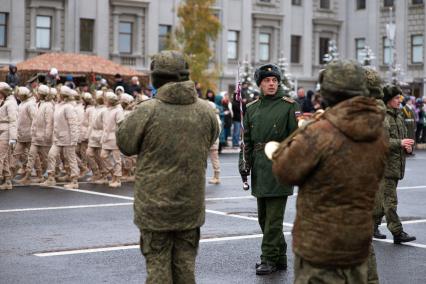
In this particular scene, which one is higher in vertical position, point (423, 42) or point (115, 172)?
point (423, 42)

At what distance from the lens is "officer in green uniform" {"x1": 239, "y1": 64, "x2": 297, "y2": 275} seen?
955 cm

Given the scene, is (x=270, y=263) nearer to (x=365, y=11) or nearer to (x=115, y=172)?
(x=115, y=172)

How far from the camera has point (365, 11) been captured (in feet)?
217

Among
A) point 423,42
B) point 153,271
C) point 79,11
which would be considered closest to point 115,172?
point 153,271

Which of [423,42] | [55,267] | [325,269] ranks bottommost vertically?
[55,267]

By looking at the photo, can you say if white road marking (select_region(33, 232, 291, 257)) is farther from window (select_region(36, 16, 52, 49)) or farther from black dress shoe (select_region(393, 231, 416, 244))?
window (select_region(36, 16, 52, 49))

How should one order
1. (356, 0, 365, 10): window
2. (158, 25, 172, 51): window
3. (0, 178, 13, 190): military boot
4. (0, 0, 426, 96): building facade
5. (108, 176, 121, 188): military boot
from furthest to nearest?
1. (356, 0, 365, 10): window
2. (158, 25, 172, 51): window
3. (0, 0, 426, 96): building facade
4. (108, 176, 121, 188): military boot
5. (0, 178, 13, 190): military boot

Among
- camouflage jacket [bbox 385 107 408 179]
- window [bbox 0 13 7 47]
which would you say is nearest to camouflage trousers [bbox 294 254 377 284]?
camouflage jacket [bbox 385 107 408 179]

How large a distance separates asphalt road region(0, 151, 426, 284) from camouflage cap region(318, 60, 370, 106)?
391cm

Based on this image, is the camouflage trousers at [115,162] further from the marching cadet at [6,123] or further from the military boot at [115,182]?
the marching cadet at [6,123]

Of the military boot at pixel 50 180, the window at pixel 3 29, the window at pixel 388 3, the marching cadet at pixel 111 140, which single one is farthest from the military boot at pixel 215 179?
the window at pixel 388 3

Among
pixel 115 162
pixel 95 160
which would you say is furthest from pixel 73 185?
pixel 95 160

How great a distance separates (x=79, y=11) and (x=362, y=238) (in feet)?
153

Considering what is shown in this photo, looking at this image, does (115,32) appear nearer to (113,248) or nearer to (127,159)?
(127,159)
